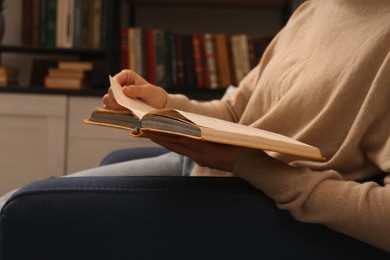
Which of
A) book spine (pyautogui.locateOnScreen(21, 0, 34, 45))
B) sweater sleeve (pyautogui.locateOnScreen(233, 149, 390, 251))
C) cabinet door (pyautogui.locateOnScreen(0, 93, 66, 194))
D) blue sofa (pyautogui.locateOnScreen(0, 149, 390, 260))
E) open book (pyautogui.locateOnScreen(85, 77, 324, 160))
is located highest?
book spine (pyautogui.locateOnScreen(21, 0, 34, 45))

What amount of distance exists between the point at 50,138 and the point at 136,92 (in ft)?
3.83

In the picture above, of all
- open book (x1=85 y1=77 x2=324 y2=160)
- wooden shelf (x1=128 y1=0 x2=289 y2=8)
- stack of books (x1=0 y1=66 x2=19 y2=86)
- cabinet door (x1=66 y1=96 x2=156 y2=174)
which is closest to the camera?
open book (x1=85 y1=77 x2=324 y2=160)

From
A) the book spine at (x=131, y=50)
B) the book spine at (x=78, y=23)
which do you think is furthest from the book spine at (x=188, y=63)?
the book spine at (x=78, y=23)

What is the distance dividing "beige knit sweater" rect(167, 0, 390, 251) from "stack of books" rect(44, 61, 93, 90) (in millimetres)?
1053

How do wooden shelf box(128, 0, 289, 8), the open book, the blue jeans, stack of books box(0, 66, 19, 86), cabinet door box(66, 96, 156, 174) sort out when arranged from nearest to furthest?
the open book < the blue jeans < cabinet door box(66, 96, 156, 174) < stack of books box(0, 66, 19, 86) < wooden shelf box(128, 0, 289, 8)

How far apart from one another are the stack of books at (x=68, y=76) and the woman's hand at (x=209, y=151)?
139 centimetres

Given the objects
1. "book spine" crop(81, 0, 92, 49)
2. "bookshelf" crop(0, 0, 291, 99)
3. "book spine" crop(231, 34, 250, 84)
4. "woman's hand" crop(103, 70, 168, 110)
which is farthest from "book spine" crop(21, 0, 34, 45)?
"woman's hand" crop(103, 70, 168, 110)

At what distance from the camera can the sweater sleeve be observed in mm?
627

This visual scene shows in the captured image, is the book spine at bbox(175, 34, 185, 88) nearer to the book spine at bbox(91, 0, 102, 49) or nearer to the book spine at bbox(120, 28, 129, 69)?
the book spine at bbox(120, 28, 129, 69)

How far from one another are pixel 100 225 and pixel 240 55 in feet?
5.09

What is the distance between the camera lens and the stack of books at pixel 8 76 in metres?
2.02

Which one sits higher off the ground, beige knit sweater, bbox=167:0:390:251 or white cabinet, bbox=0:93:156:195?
beige knit sweater, bbox=167:0:390:251

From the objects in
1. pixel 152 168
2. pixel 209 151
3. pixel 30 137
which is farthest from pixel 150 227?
pixel 30 137

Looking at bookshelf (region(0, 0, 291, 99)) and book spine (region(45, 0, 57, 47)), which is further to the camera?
bookshelf (region(0, 0, 291, 99))
